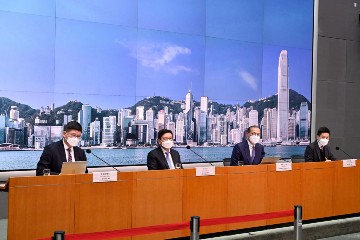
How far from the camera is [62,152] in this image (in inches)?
194

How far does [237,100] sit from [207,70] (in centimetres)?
81

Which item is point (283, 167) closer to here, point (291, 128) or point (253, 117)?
point (253, 117)

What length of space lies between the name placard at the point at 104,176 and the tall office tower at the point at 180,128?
12.3 feet

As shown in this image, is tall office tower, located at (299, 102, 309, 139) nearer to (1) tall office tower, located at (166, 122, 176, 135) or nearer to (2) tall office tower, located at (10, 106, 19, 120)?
(1) tall office tower, located at (166, 122, 176, 135)

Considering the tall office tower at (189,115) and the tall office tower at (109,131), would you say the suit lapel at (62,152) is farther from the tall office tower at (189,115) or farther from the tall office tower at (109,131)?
the tall office tower at (189,115)

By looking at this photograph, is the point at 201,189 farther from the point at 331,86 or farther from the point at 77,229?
the point at 331,86

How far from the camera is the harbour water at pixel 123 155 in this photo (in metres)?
6.55

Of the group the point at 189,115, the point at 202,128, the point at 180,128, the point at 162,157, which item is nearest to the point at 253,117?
the point at 202,128

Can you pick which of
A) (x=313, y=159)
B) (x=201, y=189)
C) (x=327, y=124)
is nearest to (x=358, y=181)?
(x=313, y=159)

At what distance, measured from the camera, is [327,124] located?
9953mm

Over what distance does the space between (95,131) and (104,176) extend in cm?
303

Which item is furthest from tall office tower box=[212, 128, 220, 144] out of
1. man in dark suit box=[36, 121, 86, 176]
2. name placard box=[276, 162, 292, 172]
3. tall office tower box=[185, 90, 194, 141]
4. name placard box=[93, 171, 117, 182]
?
name placard box=[93, 171, 117, 182]

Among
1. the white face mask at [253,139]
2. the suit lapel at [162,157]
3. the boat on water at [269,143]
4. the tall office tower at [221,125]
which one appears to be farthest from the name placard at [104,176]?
the boat on water at [269,143]

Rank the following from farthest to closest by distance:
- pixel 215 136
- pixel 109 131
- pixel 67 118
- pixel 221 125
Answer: pixel 221 125 < pixel 215 136 < pixel 109 131 < pixel 67 118
